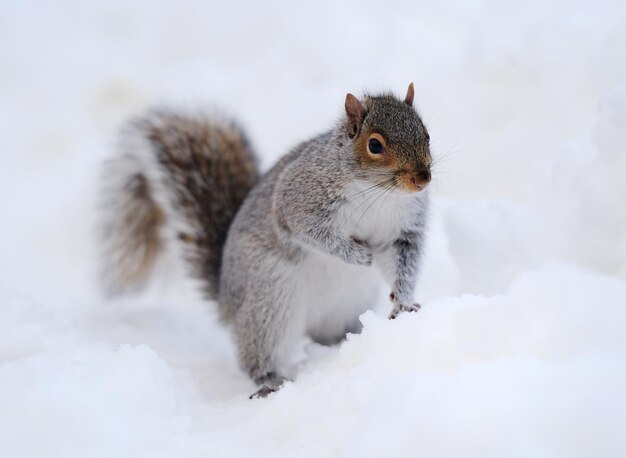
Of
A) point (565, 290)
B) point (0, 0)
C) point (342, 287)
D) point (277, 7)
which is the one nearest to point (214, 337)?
point (342, 287)

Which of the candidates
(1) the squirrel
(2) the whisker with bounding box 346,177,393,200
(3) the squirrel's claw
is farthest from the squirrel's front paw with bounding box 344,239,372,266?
(3) the squirrel's claw

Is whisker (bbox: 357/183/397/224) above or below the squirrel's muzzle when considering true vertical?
above

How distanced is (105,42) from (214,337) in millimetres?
2038

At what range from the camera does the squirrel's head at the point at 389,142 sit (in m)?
1.63

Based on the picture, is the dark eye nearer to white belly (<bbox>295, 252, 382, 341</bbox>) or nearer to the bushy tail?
white belly (<bbox>295, 252, 382, 341</bbox>)

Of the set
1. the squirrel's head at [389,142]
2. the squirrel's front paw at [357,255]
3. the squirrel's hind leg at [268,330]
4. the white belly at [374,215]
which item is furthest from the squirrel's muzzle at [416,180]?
the squirrel's hind leg at [268,330]

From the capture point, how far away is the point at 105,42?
394 cm

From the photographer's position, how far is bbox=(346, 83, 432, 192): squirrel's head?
1627 mm

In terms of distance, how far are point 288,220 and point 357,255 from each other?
200mm

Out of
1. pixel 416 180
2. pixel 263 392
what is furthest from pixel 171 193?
pixel 416 180

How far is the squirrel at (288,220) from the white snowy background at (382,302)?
13 centimetres

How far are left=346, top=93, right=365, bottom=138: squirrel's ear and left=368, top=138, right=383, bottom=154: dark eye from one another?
0.33 ft

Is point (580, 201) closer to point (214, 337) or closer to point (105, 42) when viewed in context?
point (214, 337)

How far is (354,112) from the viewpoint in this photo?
1803 millimetres
